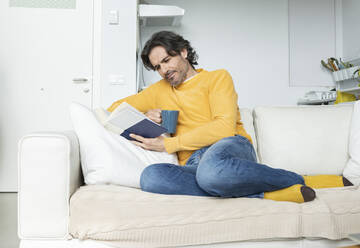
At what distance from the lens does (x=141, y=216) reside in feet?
3.69

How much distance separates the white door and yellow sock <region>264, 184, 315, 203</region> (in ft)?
6.91

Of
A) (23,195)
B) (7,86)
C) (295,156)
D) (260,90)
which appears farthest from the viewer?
(260,90)

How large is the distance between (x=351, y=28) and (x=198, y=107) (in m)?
2.82

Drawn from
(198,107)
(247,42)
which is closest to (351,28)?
(247,42)

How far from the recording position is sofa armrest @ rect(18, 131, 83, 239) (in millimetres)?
1098

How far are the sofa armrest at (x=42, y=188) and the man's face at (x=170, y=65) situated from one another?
2.35 feet

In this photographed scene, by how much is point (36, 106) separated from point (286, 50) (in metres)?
2.62

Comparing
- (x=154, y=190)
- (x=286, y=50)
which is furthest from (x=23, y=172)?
(x=286, y=50)

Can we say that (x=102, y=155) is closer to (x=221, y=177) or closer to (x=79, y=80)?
(x=221, y=177)

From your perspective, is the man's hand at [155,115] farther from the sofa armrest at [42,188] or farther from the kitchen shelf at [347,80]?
the kitchen shelf at [347,80]

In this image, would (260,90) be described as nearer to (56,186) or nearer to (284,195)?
(284,195)

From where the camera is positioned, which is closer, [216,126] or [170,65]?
[216,126]

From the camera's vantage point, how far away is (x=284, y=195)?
1216 mm

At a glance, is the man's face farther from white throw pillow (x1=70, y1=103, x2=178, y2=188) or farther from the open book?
white throw pillow (x1=70, y1=103, x2=178, y2=188)
